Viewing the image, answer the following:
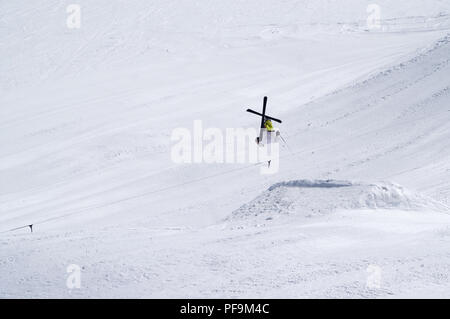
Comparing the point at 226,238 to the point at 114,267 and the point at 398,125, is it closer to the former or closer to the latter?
the point at 114,267
